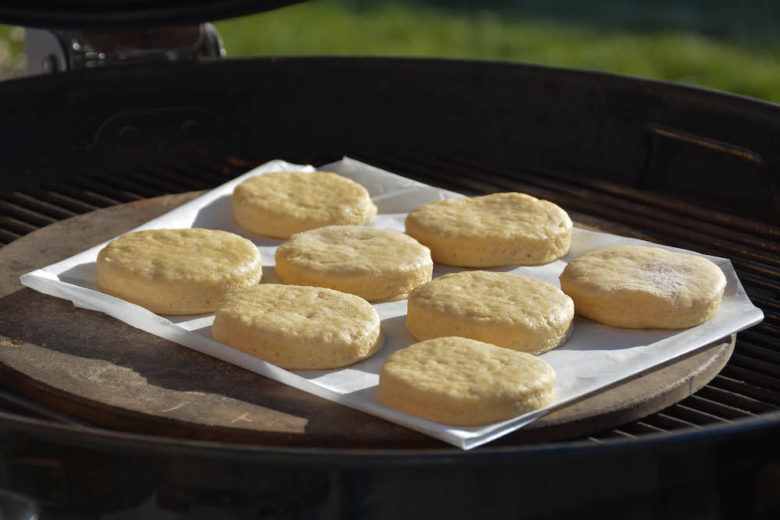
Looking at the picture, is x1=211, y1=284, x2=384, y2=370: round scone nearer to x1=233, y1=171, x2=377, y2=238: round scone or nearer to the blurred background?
x1=233, y1=171, x2=377, y2=238: round scone

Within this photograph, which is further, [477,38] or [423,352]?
[477,38]

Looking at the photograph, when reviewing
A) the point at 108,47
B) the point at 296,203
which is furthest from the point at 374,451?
the point at 108,47

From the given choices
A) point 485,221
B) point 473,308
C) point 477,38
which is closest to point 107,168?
point 485,221

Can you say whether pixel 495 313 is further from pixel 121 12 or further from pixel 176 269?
pixel 121 12

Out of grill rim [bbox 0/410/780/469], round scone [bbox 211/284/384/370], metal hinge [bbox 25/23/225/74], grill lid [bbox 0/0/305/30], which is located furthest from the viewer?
metal hinge [bbox 25/23/225/74]

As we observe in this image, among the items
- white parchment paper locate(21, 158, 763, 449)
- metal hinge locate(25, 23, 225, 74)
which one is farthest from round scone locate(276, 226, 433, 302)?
metal hinge locate(25, 23, 225, 74)

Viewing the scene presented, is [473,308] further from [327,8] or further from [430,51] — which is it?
[327,8]
